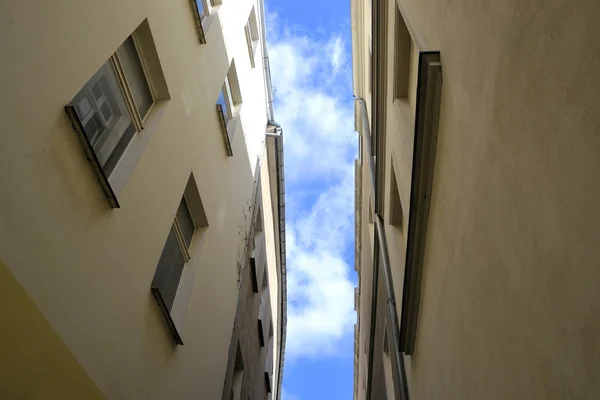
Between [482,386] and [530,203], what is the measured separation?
1.94 meters

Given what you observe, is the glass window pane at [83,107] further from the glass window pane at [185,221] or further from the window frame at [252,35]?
the window frame at [252,35]

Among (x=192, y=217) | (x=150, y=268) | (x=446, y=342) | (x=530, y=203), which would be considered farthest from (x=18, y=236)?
(x=192, y=217)

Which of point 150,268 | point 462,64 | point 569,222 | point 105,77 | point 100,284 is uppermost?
point 105,77

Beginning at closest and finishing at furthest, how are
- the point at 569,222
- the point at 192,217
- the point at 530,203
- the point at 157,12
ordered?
1. the point at 569,222
2. the point at 530,203
3. the point at 157,12
4. the point at 192,217

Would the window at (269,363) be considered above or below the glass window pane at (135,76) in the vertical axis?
above

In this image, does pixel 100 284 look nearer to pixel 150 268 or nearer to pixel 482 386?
pixel 150 268

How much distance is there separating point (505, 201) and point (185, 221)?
17.6 feet

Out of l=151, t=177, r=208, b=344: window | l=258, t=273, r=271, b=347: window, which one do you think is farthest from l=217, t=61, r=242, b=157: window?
l=258, t=273, r=271, b=347: window

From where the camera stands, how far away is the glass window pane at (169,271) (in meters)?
6.66

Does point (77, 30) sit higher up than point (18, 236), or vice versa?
point (77, 30)

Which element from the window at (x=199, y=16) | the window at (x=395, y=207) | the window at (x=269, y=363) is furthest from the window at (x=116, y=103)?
the window at (x=269, y=363)

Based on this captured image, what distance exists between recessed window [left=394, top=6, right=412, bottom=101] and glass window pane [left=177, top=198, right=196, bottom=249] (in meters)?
3.85

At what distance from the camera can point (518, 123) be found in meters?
3.31

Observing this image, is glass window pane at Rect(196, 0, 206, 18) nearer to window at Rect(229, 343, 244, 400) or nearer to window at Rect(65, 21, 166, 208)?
window at Rect(65, 21, 166, 208)
